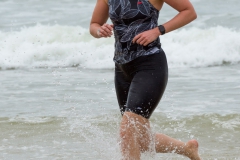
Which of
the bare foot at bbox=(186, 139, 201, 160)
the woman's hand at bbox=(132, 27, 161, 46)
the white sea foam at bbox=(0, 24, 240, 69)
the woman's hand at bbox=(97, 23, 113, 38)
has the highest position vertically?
the woman's hand at bbox=(97, 23, 113, 38)

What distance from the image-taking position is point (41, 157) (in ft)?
21.8

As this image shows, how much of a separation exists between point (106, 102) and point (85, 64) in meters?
4.90

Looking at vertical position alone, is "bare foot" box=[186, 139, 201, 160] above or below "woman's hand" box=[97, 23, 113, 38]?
below

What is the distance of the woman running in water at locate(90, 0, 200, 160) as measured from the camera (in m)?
4.90

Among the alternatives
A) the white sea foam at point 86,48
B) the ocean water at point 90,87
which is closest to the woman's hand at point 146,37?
the ocean water at point 90,87

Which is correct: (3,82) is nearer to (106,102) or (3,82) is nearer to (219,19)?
(106,102)

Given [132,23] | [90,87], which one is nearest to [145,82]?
[132,23]

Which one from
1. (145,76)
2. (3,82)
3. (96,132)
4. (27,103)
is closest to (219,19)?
(3,82)

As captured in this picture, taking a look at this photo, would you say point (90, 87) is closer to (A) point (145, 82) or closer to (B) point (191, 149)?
(B) point (191, 149)

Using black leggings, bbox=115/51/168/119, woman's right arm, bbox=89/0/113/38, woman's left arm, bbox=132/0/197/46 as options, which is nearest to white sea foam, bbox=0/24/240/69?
woman's right arm, bbox=89/0/113/38

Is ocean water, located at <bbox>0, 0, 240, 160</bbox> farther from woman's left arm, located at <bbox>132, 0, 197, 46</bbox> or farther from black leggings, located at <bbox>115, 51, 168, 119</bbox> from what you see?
woman's left arm, located at <bbox>132, 0, 197, 46</bbox>

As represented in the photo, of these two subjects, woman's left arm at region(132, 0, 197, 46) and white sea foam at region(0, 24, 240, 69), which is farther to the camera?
white sea foam at region(0, 24, 240, 69)

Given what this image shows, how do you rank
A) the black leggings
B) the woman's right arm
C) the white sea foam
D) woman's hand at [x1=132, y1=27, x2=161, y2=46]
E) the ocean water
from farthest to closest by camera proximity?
the white sea foam, the ocean water, the woman's right arm, the black leggings, woman's hand at [x1=132, y1=27, x2=161, y2=46]

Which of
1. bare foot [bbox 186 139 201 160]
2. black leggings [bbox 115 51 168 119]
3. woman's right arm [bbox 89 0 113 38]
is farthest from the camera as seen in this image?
bare foot [bbox 186 139 201 160]
